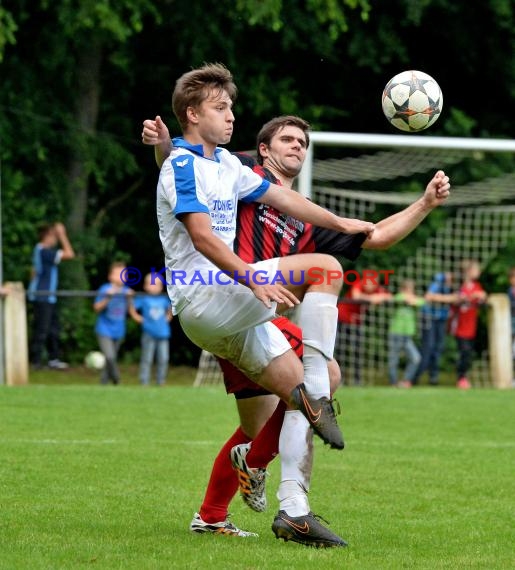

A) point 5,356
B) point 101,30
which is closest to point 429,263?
point 101,30

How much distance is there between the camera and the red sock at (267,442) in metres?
5.84

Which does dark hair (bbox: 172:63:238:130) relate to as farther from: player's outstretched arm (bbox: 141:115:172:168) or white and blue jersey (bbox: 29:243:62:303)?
white and blue jersey (bbox: 29:243:62:303)

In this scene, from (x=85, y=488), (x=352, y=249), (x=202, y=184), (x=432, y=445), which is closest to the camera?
(x=202, y=184)

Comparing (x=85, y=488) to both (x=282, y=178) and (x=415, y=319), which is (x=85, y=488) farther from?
(x=415, y=319)

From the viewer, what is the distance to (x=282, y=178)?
6320mm

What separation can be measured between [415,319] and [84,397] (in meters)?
6.66

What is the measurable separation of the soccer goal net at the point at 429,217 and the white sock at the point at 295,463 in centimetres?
1269

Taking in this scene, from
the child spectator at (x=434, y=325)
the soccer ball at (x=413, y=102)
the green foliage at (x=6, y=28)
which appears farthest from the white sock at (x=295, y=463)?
the green foliage at (x=6, y=28)

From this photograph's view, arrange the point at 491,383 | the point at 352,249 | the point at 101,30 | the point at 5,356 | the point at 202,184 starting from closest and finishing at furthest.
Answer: the point at 202,184
the point at 352,249
the point at 5,356
the point at 491,383
the point at 101,30

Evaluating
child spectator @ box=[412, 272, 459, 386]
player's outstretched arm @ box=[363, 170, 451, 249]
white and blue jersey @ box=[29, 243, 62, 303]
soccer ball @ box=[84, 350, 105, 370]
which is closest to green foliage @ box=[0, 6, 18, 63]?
white and blue jersey @ box=[29, 243, 62, 303]

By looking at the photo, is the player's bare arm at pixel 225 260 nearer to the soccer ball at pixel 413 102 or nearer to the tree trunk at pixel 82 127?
the soccer ball at pixel 413 102

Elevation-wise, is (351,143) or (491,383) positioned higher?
(351,143)

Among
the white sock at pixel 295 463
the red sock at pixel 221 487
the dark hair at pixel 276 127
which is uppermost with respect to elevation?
the dark hair at pixel 276 127

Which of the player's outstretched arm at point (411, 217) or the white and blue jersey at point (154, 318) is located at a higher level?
the player's outstretched arm at point (411, 217)
